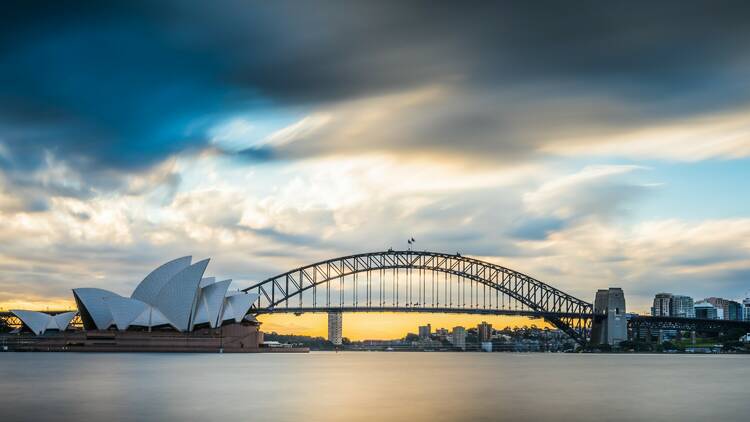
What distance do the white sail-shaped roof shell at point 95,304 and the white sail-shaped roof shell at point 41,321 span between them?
646 inches

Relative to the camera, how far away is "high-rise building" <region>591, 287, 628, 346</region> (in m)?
143

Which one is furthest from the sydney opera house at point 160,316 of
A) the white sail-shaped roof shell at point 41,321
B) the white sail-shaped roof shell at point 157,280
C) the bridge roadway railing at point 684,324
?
the bridge roadway railing at point 684,324

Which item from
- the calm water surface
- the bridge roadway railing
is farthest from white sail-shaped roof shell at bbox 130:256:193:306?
the bridge roadway railing

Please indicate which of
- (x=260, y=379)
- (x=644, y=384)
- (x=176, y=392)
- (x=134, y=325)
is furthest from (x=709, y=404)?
(x=134, y=325)

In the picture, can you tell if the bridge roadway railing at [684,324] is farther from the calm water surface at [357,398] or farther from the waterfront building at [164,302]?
the calm water surface at [357,398]

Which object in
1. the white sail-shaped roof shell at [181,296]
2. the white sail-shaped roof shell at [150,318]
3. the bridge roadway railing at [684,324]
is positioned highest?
the white sail-shaped roof shell at [181,296]

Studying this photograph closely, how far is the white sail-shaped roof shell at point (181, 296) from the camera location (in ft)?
342

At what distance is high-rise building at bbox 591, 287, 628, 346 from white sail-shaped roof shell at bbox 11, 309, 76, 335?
277 ft

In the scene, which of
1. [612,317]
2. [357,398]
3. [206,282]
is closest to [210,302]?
[206,282]

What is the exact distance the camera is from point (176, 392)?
40250 millimetres

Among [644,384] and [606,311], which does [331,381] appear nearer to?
[644,384]

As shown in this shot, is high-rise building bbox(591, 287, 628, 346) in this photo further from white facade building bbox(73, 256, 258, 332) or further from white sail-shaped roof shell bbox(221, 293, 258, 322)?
white facade building bbox(73, 256, 258, 332)

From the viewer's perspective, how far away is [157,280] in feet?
353

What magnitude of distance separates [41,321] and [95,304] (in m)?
18.7
